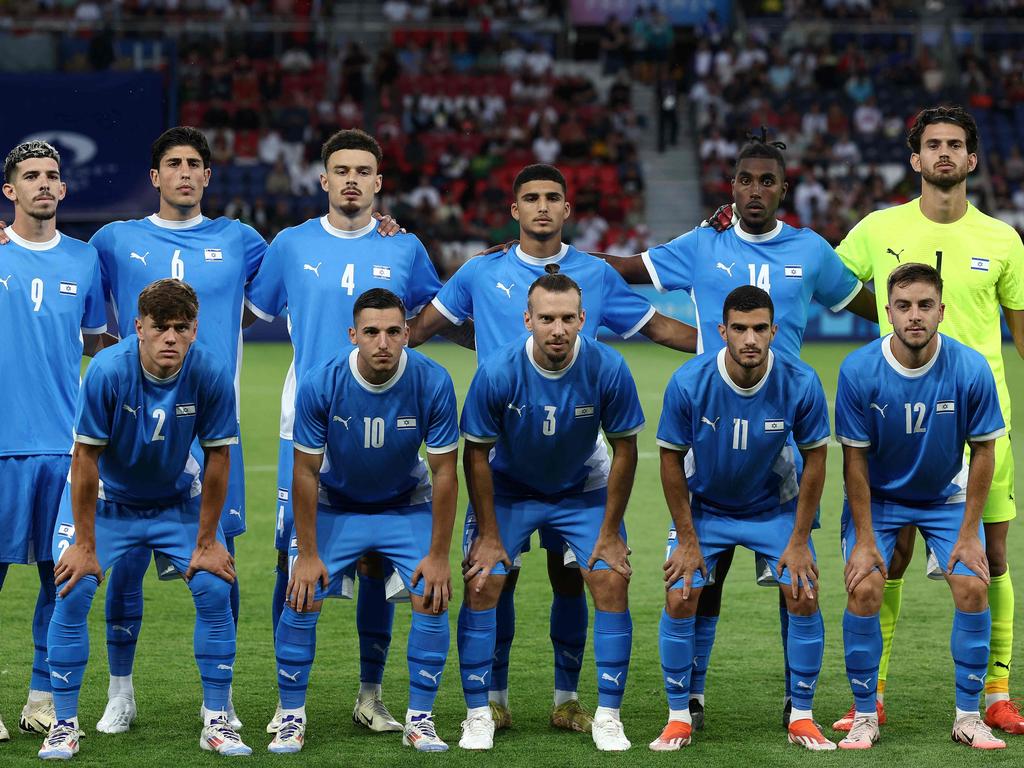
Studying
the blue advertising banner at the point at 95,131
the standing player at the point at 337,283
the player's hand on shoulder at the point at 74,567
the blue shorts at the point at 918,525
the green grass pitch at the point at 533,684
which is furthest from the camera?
the blue advertising banner at the point at 95,131

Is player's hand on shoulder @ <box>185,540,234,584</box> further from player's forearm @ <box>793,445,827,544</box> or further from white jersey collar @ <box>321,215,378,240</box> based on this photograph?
player's forearm @ <box>793,445,827,544</box>

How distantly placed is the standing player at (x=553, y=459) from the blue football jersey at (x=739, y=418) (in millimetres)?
203

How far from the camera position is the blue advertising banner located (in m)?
25.0

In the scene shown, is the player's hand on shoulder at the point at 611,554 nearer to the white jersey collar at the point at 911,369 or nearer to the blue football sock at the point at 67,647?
the white jersey collar at the point at 911,369

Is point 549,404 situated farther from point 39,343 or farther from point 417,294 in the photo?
point 39,343

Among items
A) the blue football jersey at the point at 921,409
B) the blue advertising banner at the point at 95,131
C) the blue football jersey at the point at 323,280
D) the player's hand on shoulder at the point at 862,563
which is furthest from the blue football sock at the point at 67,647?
the blue advertising banner at the point at 95,131

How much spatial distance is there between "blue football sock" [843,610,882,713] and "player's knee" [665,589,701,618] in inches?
24.5

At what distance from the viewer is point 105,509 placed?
601cm

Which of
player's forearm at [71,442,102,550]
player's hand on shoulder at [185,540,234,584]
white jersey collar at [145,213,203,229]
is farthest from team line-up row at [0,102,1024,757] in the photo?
player's forearm at [71,442,102,550]

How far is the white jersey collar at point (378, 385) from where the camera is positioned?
19.7 ft

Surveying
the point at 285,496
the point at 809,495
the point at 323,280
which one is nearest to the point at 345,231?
the point at 323,280

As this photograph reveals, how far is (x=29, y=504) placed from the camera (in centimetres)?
627

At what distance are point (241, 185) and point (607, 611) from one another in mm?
21542

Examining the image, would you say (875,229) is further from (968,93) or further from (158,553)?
(968,93)
